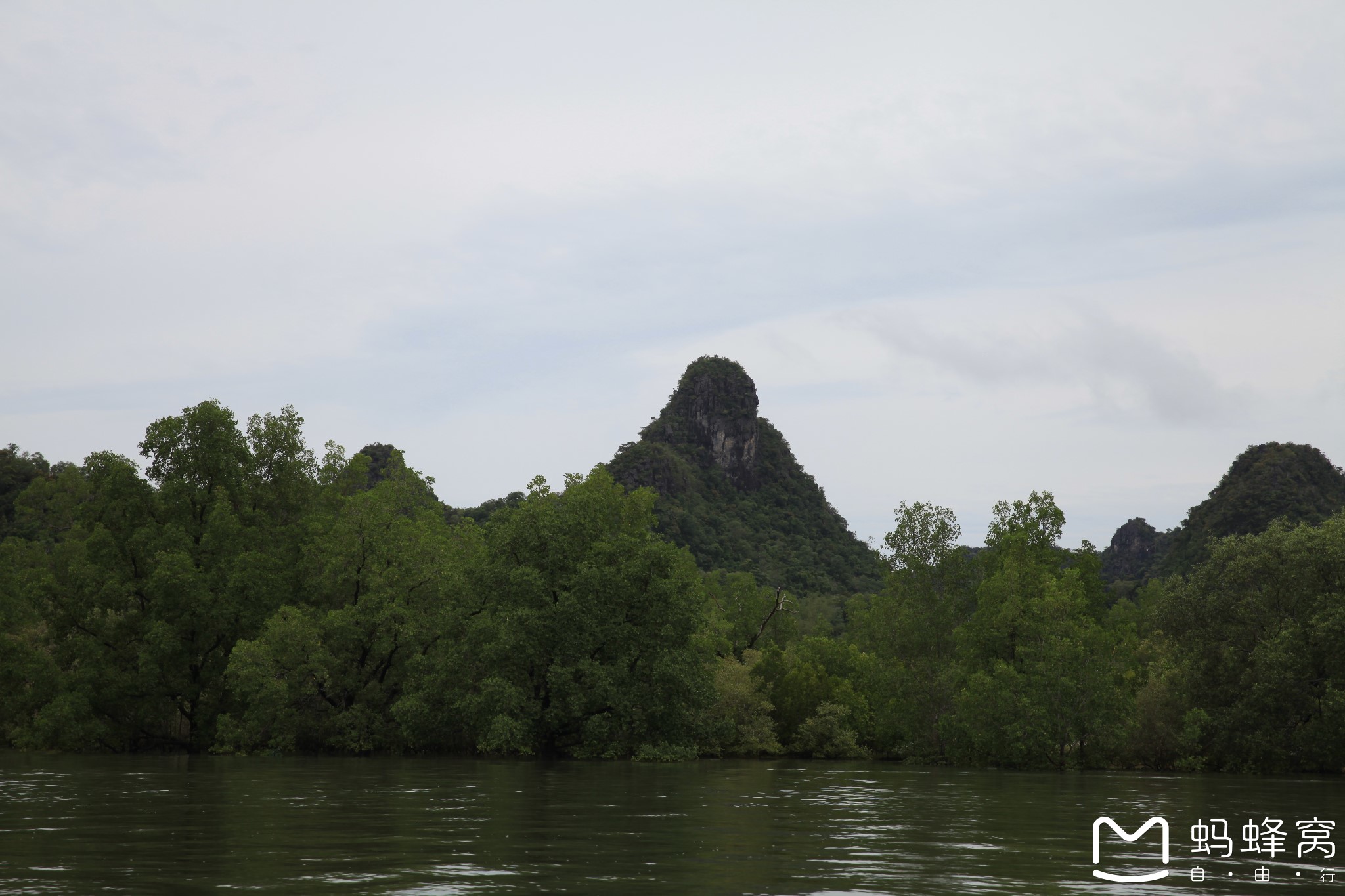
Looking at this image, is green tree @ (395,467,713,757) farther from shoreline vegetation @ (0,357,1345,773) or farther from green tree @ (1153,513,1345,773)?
green tree @ (1153,513,1345,773)

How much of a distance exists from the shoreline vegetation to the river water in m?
14.4

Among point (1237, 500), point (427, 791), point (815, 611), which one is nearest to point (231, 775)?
point (427, 791)

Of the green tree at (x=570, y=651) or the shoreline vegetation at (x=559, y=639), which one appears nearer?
the shoreline vegetation at (x=559, y=639)

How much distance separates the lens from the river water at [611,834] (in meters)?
16.2

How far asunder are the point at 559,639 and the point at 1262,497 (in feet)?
321

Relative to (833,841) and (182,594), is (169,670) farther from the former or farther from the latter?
(833,841)

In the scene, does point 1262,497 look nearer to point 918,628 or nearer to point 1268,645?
point 918,628

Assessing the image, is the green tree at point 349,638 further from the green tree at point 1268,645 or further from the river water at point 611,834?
the green tree at point 1268,645

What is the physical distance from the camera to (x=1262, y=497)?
129 metres

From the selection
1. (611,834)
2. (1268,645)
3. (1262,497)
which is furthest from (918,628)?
(1262,497)

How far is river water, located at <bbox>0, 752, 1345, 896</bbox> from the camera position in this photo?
640 inches

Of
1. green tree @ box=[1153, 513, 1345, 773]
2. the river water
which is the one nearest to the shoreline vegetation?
green tree @ box=[1153, 513, 1345, 773]

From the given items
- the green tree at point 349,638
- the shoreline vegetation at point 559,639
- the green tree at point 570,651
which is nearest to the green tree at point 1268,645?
the shoreline vegetation at point 559,639

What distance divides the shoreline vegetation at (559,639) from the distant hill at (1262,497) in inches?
2353
